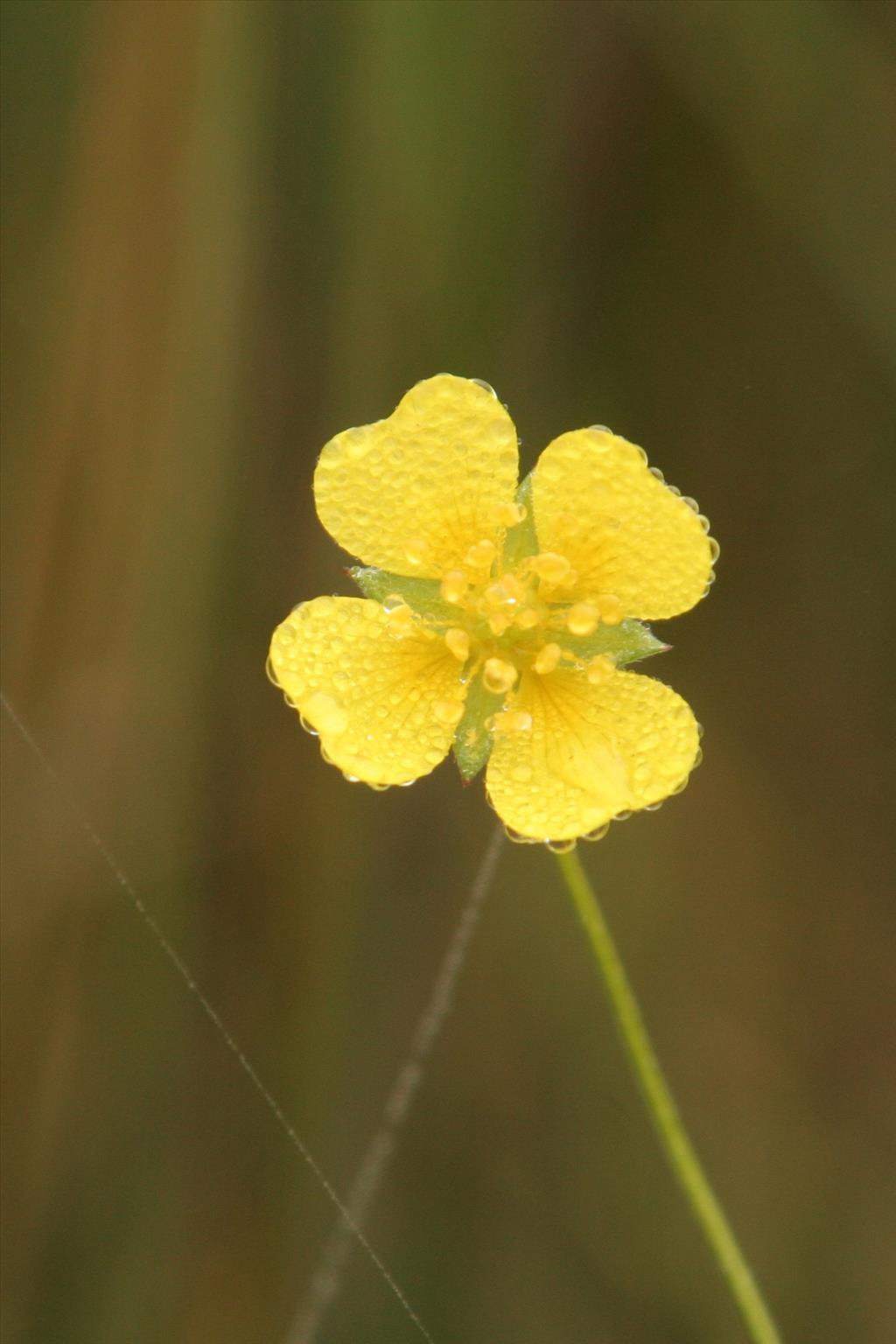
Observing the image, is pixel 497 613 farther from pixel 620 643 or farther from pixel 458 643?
pixel 620 643

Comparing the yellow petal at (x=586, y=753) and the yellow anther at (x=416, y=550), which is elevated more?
the yellow anther at (x=416, y=550)

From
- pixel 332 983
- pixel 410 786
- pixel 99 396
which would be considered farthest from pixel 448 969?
pixel 99 396

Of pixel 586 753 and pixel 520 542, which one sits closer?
pixel 586 753

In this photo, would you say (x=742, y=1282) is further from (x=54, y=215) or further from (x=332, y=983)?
(x=54, y=215)

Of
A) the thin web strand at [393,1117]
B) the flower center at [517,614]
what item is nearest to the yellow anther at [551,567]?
the flower center at [517,614]

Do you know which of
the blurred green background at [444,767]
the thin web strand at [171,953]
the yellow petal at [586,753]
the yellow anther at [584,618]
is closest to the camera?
the yellow petal at [586,753]

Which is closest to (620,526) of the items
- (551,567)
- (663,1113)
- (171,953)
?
(551,567)

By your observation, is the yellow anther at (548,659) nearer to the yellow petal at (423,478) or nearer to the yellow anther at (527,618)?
the yellow anther at (527,618)
